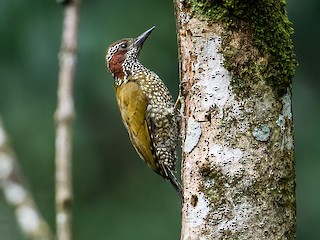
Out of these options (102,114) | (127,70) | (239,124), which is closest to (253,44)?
(239,124)

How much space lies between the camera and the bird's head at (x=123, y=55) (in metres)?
5.52

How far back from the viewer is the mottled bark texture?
12.0ft

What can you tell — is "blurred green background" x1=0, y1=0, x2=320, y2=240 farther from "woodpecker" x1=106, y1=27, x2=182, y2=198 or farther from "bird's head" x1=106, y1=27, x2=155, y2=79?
"woodpecker" x1=106, y1=27, x2=182, y2=198

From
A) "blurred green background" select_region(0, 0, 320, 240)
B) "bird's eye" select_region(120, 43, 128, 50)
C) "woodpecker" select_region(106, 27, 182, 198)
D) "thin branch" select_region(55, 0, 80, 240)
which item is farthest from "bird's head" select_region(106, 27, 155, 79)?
"blurred green background" select_region(0, 0, 320, 240)

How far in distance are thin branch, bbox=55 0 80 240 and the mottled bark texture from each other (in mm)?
463

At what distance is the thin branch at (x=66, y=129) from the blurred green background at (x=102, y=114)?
4095mm

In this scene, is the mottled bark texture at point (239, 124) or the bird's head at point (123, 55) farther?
the bird's head at point (123, 55)

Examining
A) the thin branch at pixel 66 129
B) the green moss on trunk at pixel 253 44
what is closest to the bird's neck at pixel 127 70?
the thin branch at pixel 66 129

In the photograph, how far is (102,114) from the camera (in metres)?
9.09

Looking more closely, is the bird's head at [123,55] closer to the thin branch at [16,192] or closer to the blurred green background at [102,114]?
the thin branch at [16,192]

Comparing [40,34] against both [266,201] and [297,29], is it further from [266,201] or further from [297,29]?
[266,201]

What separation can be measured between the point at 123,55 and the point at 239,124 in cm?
197

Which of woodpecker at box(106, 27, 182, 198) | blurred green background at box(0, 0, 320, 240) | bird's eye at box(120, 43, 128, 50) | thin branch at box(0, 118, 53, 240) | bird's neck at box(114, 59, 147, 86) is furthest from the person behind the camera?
blurred green background at box(0, 0, 320, 240)

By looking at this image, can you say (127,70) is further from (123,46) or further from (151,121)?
(151,121)
